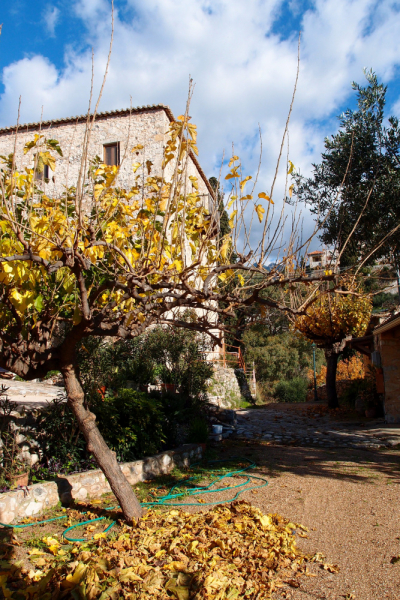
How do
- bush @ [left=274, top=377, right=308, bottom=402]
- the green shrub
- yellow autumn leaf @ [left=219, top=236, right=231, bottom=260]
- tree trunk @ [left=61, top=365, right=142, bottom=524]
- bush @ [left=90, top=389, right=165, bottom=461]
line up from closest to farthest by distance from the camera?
1. yellow autumn leaf @ [left=219, top=236, right=231, bottom=260]
2. tree trunk @ [left=61, top=365, right=142, bottom=524]
3. the green shrub
4. bush @ [left=90, top=389, right=165, bottom=461]
5. bush @ [left=274, top=377, right=308, bottom=402]

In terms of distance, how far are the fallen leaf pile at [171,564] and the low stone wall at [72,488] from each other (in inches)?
33.4

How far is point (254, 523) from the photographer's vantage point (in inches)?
166

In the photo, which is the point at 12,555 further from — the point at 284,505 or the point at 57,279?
the point at 284,505

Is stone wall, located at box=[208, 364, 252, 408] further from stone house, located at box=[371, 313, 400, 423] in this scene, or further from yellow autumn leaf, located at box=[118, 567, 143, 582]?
yellow autumn leaf, located at box=[118, 567, 143, 582]

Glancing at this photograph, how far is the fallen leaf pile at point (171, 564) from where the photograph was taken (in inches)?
118

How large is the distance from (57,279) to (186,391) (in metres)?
6.74

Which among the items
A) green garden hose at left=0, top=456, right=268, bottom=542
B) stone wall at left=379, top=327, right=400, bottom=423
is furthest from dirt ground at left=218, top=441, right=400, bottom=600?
stone wall at left=379, top=327, right=400, bottom=423

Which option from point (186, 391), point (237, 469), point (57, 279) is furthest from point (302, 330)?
point (57, 279)

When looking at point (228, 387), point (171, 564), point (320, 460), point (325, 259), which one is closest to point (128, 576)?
point (171, 564)

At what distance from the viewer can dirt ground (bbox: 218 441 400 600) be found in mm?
3113

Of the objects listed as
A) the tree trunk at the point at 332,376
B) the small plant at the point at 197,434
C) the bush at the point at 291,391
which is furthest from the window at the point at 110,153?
the bush at the point at 291,391

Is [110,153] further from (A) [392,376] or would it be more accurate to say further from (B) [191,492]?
(B) [191,492]

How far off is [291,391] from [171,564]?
67.1 feet

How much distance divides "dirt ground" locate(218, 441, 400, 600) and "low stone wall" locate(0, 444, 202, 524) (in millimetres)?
1583
